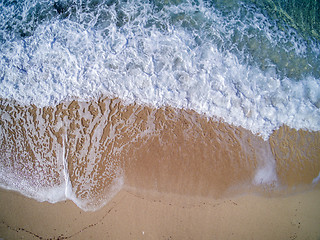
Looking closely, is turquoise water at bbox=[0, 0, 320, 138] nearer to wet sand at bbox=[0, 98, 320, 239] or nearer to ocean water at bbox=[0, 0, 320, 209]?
ocean water at bbox=[0, 0, 320, 209]

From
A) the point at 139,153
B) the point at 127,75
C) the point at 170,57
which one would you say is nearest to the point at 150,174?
→ the point at 139,153

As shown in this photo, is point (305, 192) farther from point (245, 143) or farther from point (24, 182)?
point (24, 182)

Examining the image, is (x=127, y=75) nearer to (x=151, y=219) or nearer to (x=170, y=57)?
(x=170, y=57)

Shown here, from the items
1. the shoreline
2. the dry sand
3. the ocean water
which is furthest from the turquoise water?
the dry sand

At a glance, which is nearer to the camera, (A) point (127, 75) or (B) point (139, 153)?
(B) point (139, 153)

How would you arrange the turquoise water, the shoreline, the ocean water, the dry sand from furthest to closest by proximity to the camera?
the turquoise water → the ocean water → the shoreline → the dry sand

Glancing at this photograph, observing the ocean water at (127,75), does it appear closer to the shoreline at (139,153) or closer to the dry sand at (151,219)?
the shoreline at (139,153)

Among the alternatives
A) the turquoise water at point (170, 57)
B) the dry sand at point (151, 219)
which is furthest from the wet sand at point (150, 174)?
the turquoise water at point (170, 57)

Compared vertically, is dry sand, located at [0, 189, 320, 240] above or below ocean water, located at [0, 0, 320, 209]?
below
